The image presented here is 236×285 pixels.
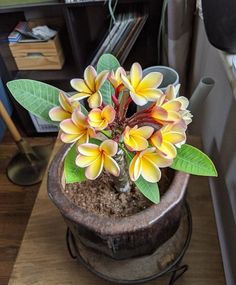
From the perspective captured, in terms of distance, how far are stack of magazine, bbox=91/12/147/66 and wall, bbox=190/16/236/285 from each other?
34cm

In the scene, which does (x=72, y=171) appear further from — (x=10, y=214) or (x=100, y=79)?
(x=10, y=214)


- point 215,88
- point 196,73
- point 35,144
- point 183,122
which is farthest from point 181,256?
point 35,144

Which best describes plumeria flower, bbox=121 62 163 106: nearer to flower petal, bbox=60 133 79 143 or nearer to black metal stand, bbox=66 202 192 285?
flower petal, bbox=60 133 79 143

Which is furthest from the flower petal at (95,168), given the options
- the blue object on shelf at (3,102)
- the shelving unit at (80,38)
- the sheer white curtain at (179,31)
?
the blue object on shelf at (3,102)

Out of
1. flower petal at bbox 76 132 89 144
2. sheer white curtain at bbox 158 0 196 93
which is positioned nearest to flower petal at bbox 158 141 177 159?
flower petal at bbox 76 132 89 144

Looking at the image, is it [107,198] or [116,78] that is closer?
[116,78]

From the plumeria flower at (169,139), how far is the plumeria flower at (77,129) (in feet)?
0.28

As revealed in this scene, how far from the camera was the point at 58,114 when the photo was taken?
44 centimetres

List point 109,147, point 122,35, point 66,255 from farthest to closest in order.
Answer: point 122,35
point 66,255
point 109,147

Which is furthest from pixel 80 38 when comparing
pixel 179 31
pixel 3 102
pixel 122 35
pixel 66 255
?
pixel 66 255

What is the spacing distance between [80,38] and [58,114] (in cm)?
85

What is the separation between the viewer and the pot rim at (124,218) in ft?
1.48

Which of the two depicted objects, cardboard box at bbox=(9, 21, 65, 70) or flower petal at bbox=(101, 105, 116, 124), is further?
cardboard box at bbox=(9, 21, 65, 70)

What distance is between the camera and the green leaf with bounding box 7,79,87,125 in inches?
18.3
